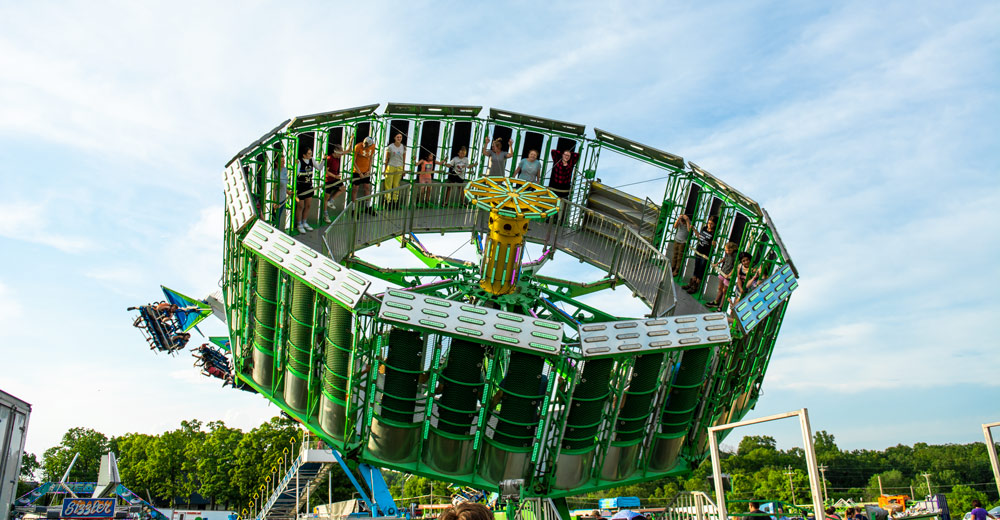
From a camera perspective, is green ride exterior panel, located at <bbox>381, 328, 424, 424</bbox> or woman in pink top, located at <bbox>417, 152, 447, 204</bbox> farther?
woman in pink top, located at <bbox>417, 152, 447, 204</bbox>

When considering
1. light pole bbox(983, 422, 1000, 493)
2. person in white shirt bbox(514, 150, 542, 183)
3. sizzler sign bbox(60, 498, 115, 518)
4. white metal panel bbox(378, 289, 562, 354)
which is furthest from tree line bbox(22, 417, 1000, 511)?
light pole bbox(983, 422, 1000, 493)

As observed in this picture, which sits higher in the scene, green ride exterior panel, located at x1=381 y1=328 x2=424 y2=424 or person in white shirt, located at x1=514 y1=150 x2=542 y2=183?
person in white shirt, located at x1=514 y1=150 x2=542 y2=183

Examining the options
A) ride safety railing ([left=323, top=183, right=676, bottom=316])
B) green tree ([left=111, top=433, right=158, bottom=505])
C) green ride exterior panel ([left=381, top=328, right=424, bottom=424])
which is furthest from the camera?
green tree ([left=111, top=433, right=158, bottom=505])

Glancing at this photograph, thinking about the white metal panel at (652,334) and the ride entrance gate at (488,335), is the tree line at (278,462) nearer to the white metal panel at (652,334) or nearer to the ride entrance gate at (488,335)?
the ride entrance gate at (488,335)

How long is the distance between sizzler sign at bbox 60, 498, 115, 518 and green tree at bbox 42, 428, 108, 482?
63362mm

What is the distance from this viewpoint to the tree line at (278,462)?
69375mm

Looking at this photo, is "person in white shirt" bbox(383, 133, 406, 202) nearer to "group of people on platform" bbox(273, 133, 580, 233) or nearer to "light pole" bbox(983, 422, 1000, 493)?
"group of people on platform" bbox(273, 133, 580, 233)

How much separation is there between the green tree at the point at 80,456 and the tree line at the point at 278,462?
111mm

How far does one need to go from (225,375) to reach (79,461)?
3045 inches

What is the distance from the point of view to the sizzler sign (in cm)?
2912

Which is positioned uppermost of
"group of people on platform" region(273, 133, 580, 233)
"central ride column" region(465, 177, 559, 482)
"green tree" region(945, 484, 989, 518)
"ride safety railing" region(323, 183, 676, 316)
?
"group of people on platform" region(273, 133, 580, 233)

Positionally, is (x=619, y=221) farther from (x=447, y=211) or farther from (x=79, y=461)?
(x=79, y=461)

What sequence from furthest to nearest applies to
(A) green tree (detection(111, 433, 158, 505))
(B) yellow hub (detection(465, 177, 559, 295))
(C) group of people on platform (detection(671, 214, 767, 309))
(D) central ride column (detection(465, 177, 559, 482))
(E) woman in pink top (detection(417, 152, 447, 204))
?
(A) green tree (detection(111, 433, 158, 505)) < (E) woman in pink top (detection(417, 152, 447, 204)) < (C) group of people on platform (detection(671, 214, 767, 309)) < (B) yellow hub (detection(465, 177, 559, 295)) < (D) central ride column (detection(465, 177, 559, 482))

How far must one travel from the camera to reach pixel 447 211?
26.3m
